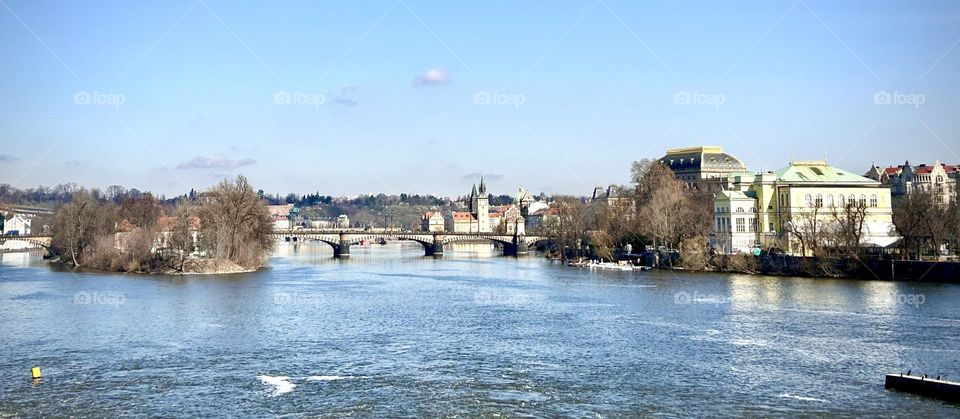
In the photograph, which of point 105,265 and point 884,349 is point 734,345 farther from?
point 105,265

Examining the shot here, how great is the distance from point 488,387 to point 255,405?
6.53m

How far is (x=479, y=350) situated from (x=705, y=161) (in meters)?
99.3

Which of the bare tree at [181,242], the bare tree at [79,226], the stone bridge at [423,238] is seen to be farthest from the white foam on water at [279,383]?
the stone bridge at [423,238]

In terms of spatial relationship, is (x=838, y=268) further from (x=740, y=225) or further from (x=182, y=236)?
(x=182, y=236)

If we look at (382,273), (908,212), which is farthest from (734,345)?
(382,273)

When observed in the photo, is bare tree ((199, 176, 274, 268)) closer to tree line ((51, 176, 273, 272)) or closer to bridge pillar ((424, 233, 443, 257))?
tree line ((51, 176, 273, 272))

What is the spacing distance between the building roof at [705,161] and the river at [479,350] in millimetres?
71309

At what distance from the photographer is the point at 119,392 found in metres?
24.4

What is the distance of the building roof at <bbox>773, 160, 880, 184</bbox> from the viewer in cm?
7725

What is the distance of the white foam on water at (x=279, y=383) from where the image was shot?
24553 mm

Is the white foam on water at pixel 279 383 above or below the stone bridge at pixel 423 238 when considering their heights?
below

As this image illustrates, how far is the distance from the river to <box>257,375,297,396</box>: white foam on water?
97 mm

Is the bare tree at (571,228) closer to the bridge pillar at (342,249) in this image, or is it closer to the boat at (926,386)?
the bridge pillar at (342,249)

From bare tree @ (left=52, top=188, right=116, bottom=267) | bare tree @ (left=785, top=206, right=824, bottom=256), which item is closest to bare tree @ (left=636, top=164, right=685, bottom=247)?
bare tree @ (left=785, top=206, right=824, bottom=256)
